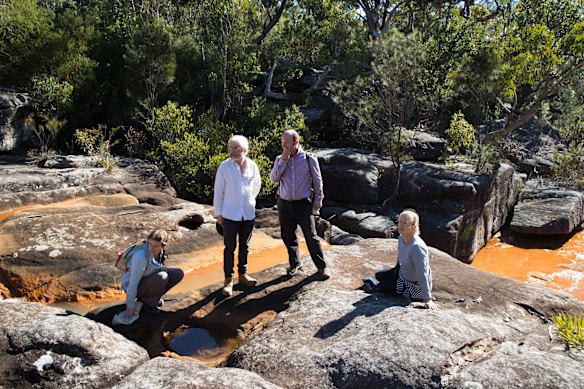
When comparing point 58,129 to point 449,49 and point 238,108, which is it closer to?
point 238,108

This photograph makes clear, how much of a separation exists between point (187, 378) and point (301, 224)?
2274mm

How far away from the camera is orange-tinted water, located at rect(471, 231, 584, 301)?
9398mm

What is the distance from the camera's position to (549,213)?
12.1m

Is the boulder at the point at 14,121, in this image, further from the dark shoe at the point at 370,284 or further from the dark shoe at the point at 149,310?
the dark shoe at the point at 370,284

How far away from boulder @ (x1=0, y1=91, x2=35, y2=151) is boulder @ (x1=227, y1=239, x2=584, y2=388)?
442 inches

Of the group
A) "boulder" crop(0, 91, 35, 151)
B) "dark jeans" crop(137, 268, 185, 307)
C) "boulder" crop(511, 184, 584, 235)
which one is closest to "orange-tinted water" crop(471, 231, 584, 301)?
"boulder" crop(511, 184, 584, 235)

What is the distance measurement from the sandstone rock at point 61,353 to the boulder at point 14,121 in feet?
34.7

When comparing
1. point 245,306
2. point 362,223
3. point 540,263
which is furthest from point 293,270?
point 540,263

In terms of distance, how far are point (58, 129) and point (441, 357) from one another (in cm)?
1290

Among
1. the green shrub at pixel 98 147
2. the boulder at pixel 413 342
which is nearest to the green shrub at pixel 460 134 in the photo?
the boulder at pixel 413 342

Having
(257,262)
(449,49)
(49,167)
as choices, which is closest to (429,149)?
(449,49)

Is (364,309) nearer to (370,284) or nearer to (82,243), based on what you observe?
(370,284)

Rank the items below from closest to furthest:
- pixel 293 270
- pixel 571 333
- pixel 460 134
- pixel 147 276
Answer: pixel 571 333
pixel 147 276
pixel 293 270
pixel 460 134

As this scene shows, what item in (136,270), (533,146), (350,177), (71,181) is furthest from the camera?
(533,146)
